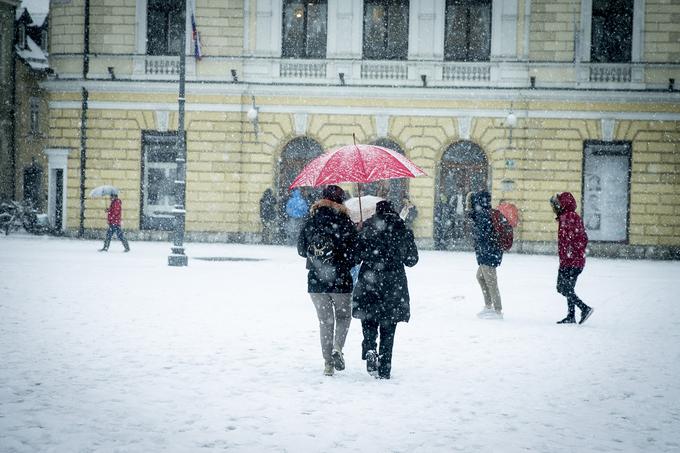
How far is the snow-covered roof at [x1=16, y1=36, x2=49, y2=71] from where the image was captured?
37.1 metres

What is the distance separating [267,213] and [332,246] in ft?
62.0

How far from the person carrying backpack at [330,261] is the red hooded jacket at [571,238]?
185 inches

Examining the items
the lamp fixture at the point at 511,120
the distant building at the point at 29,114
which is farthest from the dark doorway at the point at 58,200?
the lamp fixture at the point at 511,120

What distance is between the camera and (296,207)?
80.8ft

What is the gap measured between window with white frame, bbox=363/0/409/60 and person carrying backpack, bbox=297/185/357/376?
19603 millimetres

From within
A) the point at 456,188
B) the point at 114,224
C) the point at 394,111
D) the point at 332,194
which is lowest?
the point at 114,224

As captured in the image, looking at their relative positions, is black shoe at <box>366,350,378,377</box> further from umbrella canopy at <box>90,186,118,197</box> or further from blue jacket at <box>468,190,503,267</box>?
umbrella canopy at <box>90,186,118,197</box>

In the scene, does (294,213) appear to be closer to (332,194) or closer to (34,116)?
(332,194)

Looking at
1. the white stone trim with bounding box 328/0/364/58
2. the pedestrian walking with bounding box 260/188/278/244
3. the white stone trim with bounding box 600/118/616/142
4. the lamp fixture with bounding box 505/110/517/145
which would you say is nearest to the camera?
the lamp fixture with bounding box 505/110/517/145

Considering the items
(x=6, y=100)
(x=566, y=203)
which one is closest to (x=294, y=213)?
(x=566, y=203)

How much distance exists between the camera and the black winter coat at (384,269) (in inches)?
264

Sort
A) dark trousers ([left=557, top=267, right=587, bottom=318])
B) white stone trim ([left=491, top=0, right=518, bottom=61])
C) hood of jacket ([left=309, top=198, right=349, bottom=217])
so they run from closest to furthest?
hood of jacket ([left=309, top=198, right=349, bottom=217]) < dark trousers ([left=557, top=267, right=587, bottom=318]) < white stone trim ([left=491, top=0, right=518, bottom=61])

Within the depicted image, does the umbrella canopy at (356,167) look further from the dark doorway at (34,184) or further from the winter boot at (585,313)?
the dark doorway at (34,184)

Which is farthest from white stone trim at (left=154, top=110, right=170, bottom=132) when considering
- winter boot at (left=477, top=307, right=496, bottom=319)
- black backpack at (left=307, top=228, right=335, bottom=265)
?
black backpack at (left=307, top=228, right=335, bottom=265)
